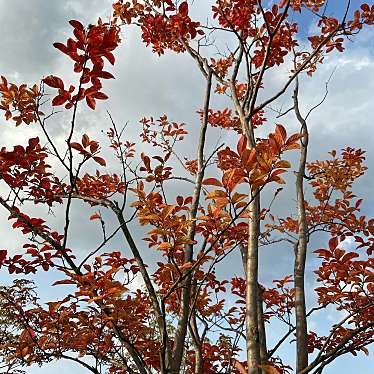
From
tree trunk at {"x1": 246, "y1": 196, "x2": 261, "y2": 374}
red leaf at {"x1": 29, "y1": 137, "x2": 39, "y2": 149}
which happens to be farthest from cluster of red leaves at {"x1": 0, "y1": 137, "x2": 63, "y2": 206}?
tree trunk at {"x1": 246, "y1": 196, "x2": 261, "y2": 374}

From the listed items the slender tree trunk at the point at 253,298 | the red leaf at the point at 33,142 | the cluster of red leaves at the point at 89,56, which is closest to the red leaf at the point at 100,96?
the cluster of red leaves at the point at 89,56

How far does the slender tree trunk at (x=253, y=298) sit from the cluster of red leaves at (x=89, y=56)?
114 centimetres

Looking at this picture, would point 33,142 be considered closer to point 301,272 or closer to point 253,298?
point 253,298

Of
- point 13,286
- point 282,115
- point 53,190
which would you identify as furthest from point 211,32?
point 13,286

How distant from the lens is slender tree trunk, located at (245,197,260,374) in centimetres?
239

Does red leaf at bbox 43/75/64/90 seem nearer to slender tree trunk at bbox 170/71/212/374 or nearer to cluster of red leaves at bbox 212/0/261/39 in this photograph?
slender tree trunk at bbox 170/71/212/374

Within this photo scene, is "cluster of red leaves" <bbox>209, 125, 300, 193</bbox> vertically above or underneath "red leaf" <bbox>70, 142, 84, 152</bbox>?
underneath

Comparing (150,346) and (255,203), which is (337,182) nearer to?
(255,203)

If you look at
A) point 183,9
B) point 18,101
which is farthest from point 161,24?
point 18,101

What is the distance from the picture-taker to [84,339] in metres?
2.37

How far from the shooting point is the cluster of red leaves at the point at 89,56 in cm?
178

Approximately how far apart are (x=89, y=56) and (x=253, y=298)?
1783mm

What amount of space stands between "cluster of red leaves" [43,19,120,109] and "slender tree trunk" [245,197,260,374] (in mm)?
1140

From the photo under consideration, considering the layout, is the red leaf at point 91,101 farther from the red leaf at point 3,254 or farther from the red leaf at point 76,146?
the red leaf at point 3,254
